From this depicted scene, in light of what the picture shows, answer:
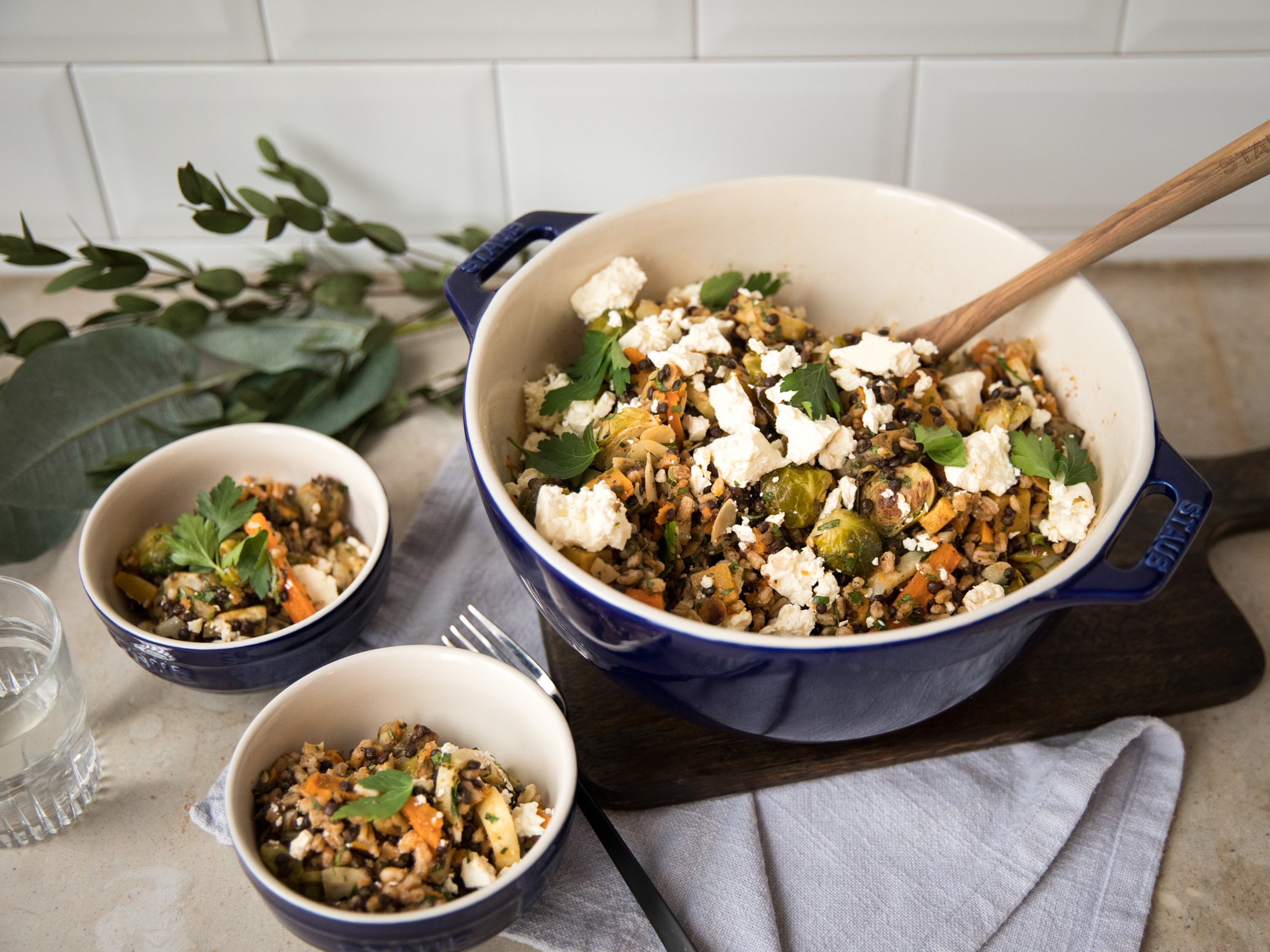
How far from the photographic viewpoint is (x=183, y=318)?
1.80 metres

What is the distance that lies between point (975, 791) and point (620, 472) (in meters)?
0.62

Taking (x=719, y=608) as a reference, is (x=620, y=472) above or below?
above

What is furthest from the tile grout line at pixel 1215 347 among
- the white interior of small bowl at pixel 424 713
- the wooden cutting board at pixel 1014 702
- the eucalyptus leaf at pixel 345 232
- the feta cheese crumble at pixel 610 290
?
the eucalyptus leaf at pixel 345 232

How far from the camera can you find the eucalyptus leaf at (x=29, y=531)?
→ 1547mm

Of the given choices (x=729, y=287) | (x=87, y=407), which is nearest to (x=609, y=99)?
(x=729, y=287)

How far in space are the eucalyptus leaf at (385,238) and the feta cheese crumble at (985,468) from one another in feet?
3.67

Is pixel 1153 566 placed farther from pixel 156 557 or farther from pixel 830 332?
pixel 156 557

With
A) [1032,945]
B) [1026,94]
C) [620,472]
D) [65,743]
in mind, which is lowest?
[1032,945]

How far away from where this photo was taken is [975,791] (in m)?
1.28

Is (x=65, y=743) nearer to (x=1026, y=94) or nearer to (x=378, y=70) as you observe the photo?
(x=378, y=70)

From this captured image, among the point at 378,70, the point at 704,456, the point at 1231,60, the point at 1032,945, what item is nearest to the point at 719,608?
the point at 704,456

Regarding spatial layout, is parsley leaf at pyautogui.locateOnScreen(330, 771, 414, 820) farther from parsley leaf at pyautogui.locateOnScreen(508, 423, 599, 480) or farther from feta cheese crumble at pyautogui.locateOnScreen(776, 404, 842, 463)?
feta cheese crumble at pyautogui.locateOnScreen(776, 404, 842, 463)

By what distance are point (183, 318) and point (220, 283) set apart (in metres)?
0.09

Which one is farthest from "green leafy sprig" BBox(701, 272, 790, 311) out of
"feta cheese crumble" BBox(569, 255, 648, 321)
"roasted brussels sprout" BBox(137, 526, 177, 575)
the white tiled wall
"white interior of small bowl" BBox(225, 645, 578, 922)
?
"roasted brussels sprout" BBox(137, 526, 177, 575)
